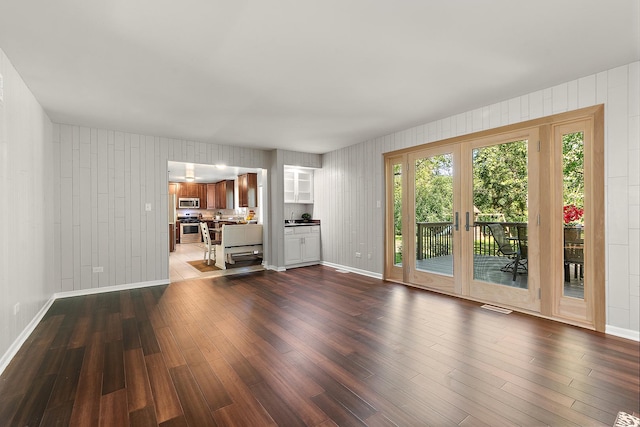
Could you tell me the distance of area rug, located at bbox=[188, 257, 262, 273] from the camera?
244 inches

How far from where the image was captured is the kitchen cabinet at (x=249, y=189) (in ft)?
24.6

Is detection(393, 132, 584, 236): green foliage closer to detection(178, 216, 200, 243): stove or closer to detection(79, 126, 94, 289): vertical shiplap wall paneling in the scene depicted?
detection(79, 126, 94, 289): vertical shiplap wall paneling

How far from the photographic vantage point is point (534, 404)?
1.79 meters

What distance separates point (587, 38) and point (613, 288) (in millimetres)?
2190

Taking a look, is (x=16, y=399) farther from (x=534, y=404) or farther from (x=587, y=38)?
(x=587, y=38)

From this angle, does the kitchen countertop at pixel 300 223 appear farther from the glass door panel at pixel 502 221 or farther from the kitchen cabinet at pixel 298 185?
the glass door panel at pixel 502 221

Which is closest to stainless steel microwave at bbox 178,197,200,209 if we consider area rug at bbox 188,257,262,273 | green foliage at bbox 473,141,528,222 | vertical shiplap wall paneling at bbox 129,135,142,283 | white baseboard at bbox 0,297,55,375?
area rug at bbox 188,257,262,273

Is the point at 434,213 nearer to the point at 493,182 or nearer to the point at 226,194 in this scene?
the point at 493,182

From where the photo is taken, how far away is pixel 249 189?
7.55 meters

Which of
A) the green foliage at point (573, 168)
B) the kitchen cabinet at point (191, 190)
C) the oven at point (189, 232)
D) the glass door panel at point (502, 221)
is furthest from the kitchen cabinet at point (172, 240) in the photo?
the green foliage at point (573, 168)

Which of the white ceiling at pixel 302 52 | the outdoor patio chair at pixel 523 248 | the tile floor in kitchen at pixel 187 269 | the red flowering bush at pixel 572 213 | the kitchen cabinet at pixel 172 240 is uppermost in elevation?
the white ceiling at pixel 302 52

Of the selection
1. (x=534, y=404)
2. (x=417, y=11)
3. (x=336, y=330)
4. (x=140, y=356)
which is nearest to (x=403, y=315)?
(x=336, y=330)

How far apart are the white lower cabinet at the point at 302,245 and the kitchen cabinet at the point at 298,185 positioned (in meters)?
0.72

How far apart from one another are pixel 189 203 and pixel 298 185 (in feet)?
19.6
